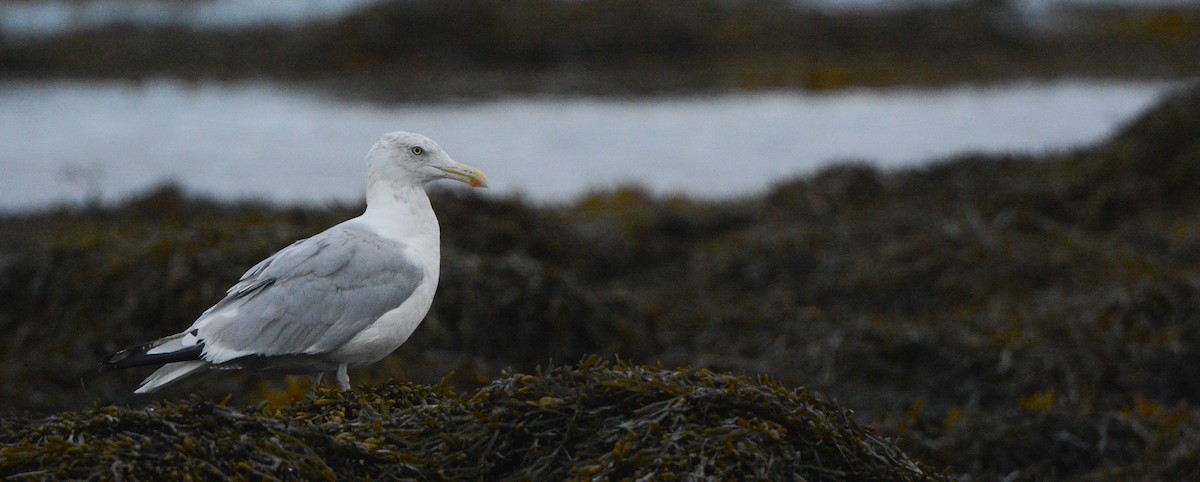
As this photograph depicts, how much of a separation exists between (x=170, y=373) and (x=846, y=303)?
5.29 metres

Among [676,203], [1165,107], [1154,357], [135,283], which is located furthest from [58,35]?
[1154,357]

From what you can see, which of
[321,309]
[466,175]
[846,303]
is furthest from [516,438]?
[846,303]

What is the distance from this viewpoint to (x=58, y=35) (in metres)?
18.0

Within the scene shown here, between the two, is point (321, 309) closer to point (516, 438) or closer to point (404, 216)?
point (404, 216)

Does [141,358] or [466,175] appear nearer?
[141,358]

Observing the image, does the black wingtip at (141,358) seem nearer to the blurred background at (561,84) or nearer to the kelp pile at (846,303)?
the kelp pile at (846,303)

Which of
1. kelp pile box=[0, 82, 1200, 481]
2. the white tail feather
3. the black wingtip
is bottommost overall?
kelp pile box=[0, 82, 1200, 481]

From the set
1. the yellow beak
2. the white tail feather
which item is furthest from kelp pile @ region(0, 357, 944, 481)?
the yellow beak

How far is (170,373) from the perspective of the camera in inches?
168

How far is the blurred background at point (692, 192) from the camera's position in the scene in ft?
22.7

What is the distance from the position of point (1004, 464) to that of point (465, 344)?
2.85 metres

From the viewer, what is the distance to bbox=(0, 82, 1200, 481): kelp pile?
6.46 m

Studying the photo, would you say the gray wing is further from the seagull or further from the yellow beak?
the yellow beak

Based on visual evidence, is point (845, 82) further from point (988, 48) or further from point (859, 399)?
point (859, 399)
